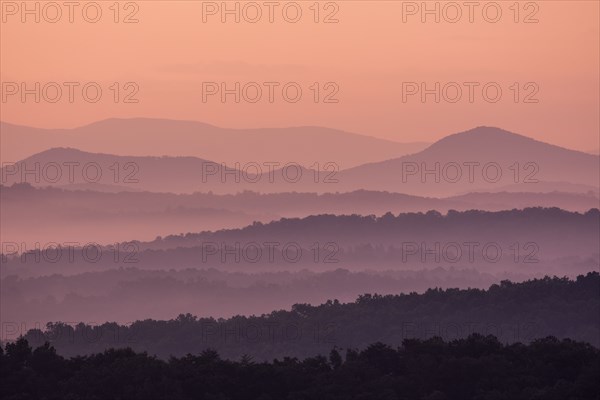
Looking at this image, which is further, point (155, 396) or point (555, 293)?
point (555, 293)

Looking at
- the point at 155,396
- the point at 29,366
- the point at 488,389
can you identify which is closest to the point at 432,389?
the point at 488,389

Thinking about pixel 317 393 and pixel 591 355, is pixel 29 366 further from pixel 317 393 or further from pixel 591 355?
pixel 591 355

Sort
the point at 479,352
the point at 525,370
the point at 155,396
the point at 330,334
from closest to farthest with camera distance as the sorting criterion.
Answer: the point at 155,396
the point at 525,370
the point at 479,352
the point at 330,334

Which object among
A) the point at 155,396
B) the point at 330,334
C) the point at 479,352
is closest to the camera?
the point at 155,396

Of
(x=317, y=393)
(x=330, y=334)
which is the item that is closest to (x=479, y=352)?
(x=317, y=393)

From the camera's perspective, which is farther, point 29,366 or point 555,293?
point 555,293

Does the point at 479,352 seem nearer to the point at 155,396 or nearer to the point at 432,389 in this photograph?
the point at 432,389
